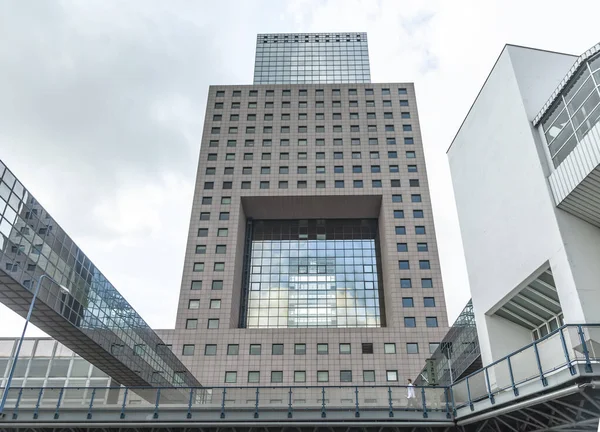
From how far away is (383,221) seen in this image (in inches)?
2483

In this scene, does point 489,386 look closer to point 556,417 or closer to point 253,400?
point 556,417

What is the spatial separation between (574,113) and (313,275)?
45234 millimetres

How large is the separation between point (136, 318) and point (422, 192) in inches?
1540

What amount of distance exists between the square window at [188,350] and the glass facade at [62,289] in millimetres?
14622

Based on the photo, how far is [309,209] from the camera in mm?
67062

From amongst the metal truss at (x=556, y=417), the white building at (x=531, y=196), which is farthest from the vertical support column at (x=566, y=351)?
the white building at (x=531, y=196)

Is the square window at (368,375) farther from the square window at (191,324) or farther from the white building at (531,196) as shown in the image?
the white building at (531,196)

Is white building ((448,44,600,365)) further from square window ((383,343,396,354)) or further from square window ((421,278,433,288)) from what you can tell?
square window ((421,278,433,288))

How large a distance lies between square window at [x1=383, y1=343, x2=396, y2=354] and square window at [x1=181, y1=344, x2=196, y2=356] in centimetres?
2024

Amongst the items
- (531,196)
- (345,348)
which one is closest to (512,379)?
(531,196)

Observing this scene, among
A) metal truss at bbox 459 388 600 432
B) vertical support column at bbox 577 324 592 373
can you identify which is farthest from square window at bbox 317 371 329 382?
vertical support column at bbox 577 324 592 373

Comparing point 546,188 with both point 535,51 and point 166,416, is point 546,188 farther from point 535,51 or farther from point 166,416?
point 166,416

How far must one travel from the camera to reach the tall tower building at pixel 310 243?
177 feet

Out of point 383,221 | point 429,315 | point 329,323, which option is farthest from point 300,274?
point 429,315
